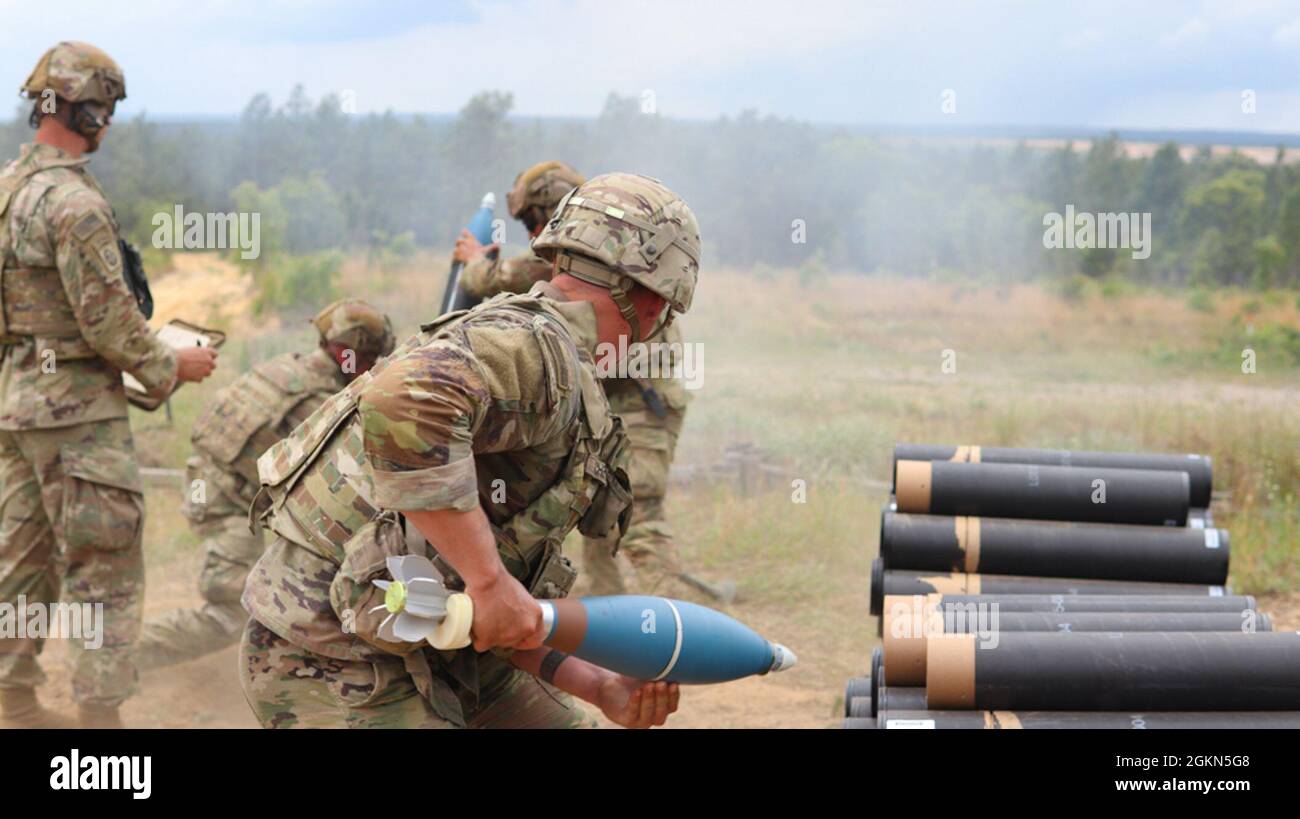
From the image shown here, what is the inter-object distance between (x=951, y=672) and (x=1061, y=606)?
0.83 meters

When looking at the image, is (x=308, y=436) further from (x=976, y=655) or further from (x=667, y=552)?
(x=667, y=552)

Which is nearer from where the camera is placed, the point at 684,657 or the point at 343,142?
the point at 684,657

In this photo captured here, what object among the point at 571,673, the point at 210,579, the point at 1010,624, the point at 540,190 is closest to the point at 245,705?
the point at 210,579

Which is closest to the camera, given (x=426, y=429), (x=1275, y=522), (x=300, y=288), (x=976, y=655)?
(x=426, y=429)

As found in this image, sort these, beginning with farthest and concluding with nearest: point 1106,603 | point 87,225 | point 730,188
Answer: point 730,188
point 87,225
point 1106,603

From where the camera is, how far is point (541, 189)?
17.6ft

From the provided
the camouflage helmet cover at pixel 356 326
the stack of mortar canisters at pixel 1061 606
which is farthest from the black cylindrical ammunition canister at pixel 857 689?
the camouflage helmet cover at pixel 356 326

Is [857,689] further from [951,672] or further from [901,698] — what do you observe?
[951,672]

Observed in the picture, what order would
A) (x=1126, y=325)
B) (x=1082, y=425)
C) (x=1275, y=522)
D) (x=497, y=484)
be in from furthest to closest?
1. (x=1126, y=325)
2. (x=1082, y=425)
3. (x=1275, y=522)
4. (x=497, y=484)

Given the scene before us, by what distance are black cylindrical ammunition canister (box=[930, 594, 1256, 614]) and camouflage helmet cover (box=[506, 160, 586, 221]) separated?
7.07 ft

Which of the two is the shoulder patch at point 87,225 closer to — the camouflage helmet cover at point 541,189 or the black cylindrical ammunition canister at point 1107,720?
the camouflage helmet cover at point 541,189

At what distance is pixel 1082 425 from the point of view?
10.5m

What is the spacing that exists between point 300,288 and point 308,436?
11.3 metres
